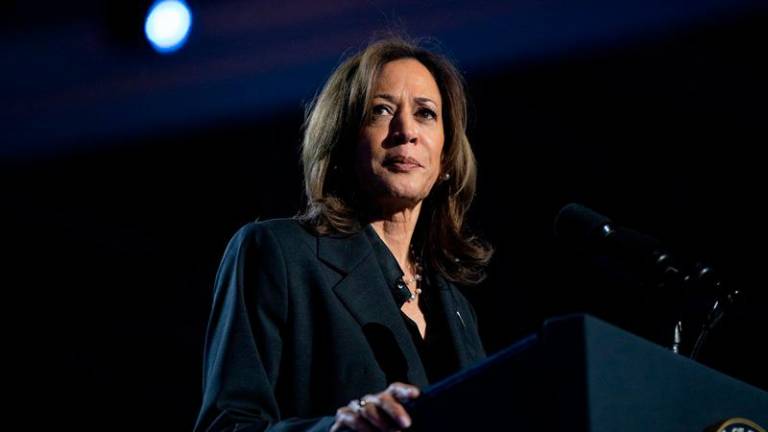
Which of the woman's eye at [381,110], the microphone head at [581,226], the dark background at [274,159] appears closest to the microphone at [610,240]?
the microphone head at [581,226]

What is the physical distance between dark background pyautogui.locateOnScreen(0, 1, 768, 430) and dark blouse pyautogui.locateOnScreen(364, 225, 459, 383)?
4.71 ft

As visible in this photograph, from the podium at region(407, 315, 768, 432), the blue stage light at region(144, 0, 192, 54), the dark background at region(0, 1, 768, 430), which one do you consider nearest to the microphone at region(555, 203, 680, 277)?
the podium at region(407, 315, 768, 432)

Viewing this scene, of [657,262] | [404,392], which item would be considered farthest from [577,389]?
[657,262]

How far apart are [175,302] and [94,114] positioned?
928mm

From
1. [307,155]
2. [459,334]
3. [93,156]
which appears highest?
[93,156]

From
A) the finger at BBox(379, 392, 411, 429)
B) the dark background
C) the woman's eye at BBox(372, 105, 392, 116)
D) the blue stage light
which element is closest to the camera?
the finger at BBox(379, 392, 411, 429)

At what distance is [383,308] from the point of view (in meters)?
2.08

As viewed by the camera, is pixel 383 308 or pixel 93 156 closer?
pixel 383 308

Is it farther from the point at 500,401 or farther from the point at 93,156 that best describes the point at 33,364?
the point at 500,401

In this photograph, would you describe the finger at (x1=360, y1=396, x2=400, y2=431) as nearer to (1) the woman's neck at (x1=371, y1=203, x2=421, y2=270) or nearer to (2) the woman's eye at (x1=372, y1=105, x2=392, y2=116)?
(1) the woman's neck at (x1=371, y1=203, x2=421, y2=270)

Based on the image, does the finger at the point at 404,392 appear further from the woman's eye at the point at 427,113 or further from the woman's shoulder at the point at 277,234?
the woman's eye at the point at 427,113

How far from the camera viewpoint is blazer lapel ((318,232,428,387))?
2.01 m

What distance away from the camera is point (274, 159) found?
416 cm

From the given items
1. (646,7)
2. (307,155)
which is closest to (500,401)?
(307,155)
